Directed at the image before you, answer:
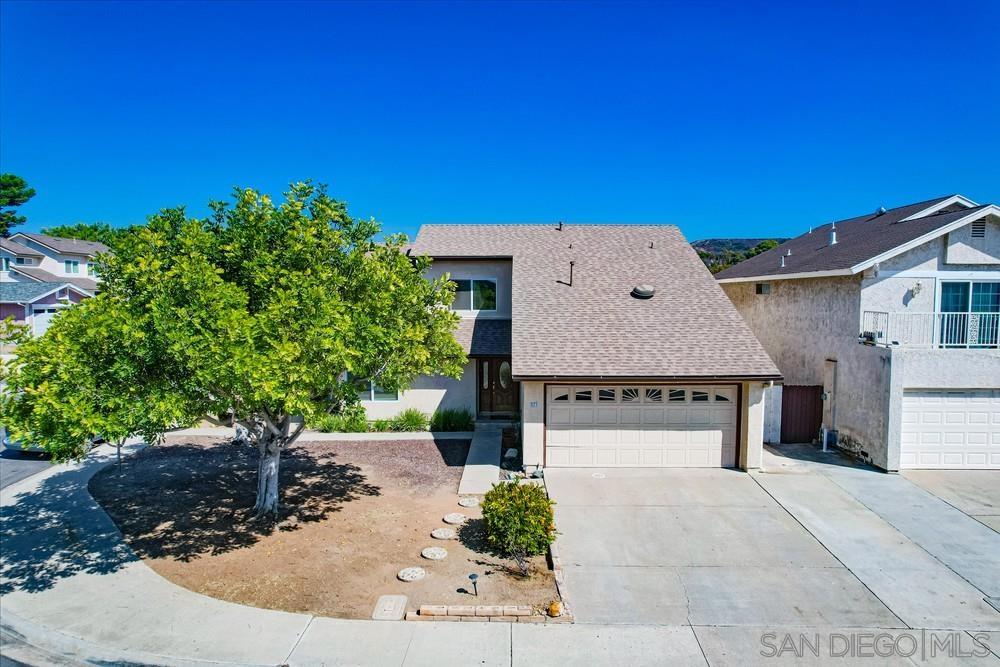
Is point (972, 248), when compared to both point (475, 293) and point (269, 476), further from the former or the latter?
point (269, 476)

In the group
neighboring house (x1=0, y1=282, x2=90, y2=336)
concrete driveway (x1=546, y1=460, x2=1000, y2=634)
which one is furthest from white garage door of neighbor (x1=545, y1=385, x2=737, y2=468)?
neighboring house (x1=0, y1=282, x2=90, y2=336)

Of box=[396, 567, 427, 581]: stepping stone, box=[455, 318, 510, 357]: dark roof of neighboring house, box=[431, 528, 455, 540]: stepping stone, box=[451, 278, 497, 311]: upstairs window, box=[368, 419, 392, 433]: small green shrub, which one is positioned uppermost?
box=[451, 278, 497, 311]: upstairs window

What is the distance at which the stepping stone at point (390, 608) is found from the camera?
789 cm

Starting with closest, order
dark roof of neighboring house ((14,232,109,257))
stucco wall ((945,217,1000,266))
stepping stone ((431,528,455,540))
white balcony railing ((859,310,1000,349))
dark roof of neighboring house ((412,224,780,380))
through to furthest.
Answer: stepping stone ((431,528,455,540))
dark roof of neighboring house ((412,224,780,380))
white balcony railing ((859,310,1000,349))
stucco wall ((945,217,1000,266))
dark roof of neighboring house ((14,232,109,257))

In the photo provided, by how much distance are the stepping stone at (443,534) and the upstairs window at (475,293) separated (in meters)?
9.45

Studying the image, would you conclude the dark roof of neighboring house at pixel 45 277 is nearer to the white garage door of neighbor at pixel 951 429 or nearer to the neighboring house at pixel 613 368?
the neighboring house at pixel 613 368

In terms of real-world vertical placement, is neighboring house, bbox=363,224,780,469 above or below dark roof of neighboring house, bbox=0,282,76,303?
below

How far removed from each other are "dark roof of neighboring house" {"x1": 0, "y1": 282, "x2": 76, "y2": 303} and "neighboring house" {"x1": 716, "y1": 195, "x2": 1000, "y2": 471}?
41187 millimetres

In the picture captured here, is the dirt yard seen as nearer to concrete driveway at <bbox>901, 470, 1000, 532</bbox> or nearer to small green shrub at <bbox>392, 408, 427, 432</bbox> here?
small green shrub at <bbox>392, 408, 427, 432</bbox>

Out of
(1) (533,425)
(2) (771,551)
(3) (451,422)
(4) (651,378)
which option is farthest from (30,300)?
(2) (771,551)

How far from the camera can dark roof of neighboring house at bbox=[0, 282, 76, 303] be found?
115ft

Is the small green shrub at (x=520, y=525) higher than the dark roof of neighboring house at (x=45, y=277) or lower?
lower

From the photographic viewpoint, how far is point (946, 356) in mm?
13797

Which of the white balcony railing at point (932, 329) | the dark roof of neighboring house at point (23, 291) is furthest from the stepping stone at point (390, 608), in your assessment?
the dark roof of neighboring house at point (23, 291)
